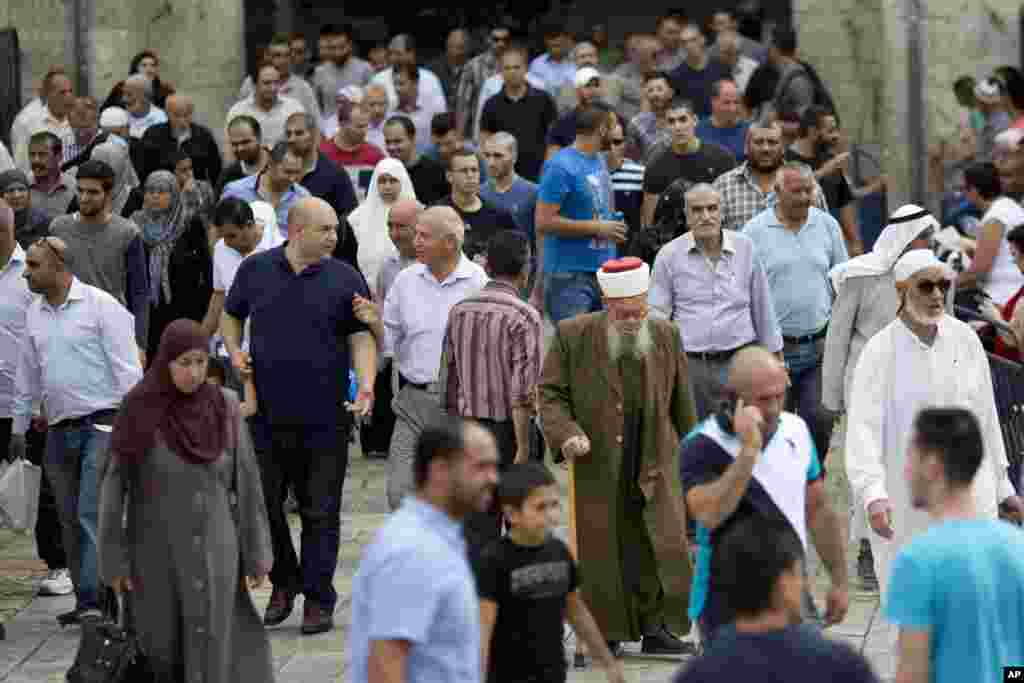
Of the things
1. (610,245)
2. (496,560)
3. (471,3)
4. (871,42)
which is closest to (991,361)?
(610,245)

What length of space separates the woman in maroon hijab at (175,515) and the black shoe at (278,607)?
199 cm

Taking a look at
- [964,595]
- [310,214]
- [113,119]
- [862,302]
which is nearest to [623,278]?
[310,214]

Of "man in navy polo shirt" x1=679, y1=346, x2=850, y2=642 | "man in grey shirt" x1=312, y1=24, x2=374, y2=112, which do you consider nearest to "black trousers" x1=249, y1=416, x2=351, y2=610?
"man in navy polo shirt" x1=679, y1=346, x2=850, y2=642

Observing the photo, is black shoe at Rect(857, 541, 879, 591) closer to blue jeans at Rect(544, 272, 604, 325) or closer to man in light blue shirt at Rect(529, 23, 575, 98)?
blue jeans at Rect(544, 272, 604, 325)

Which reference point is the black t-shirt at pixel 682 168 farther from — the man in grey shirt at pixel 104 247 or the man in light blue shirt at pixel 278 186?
the man in grey shirt at pixel 104 247

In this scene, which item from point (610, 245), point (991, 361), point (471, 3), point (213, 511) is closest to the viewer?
point (213, 511)

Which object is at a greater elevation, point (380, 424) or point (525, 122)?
point (525, 122)

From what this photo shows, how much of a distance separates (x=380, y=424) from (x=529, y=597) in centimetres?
747

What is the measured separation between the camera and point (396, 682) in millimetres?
6375

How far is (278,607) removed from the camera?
434 inches

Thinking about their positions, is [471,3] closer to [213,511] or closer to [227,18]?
[227,18]

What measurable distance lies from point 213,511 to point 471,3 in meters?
20.9

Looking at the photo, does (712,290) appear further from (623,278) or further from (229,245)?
(229,245)

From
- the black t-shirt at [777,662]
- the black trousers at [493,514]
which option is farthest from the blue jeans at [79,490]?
the black t-shirt at [777,662]
